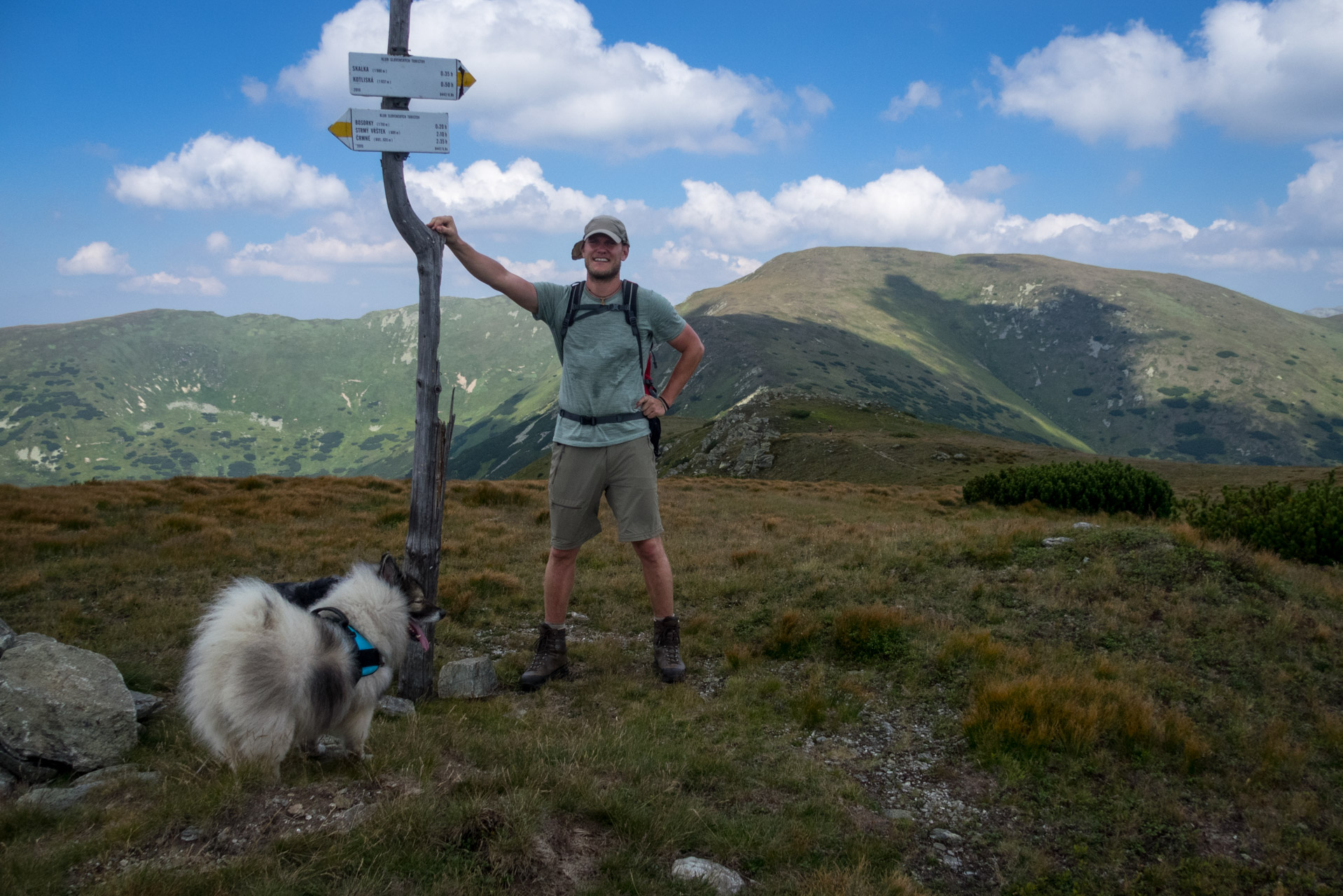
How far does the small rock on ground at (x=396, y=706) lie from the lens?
5.23 metres

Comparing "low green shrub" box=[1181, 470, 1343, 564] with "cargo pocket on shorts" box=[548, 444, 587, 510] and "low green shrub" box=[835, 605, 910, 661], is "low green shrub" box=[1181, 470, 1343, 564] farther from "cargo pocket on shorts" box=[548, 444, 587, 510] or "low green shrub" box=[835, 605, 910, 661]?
"cargo pocket on shorts" box=[548, 444, 587, 510]

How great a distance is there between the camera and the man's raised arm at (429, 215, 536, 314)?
519 cm

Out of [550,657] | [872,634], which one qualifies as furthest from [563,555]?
[872,634]

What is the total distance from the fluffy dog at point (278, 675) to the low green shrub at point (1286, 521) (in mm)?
10115

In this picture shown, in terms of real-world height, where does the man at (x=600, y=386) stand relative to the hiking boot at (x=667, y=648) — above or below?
above

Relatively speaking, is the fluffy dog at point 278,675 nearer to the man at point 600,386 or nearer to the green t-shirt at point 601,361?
the man at point 600,386

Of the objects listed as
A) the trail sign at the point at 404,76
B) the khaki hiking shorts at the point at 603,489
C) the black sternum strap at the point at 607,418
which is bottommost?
the khaki hiking shorts at the point at 603,489

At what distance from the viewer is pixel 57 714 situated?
440 cm

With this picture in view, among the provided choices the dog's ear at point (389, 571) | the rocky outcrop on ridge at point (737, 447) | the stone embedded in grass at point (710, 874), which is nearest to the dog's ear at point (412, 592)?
the dog's ear at point (389, 571)

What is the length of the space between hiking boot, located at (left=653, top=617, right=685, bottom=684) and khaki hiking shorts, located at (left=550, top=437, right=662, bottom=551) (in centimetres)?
97

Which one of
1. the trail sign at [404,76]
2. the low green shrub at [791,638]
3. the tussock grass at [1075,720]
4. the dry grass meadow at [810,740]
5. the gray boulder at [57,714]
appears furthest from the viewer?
the low green shrub at [791,638]

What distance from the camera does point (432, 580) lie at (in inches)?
228

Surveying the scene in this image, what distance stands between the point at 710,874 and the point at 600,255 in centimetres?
429

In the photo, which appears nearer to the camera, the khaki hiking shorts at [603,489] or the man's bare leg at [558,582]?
the khaki hiking shorts at [603,489]
